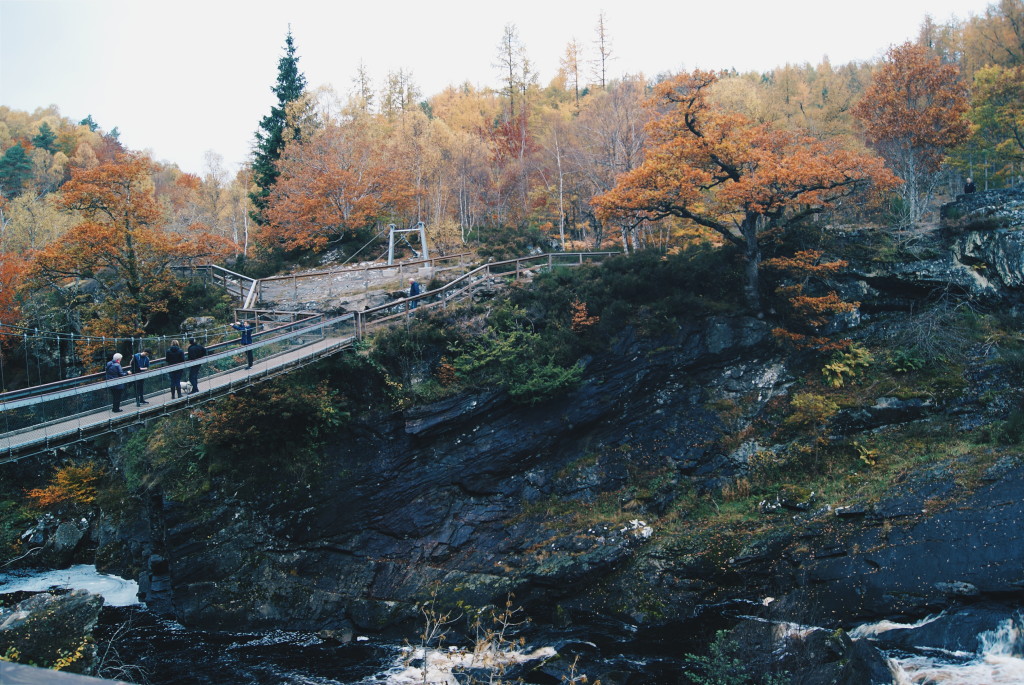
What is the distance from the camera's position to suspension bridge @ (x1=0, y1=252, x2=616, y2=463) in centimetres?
1220

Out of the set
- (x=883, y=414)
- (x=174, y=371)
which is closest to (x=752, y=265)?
(x=883, y=414)

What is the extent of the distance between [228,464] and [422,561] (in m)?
5.88

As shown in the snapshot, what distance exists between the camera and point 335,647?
47.3ft

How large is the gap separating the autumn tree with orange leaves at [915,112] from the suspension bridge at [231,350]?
1235 cm

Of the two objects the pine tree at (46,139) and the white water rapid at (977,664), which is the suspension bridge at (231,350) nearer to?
the white water rapid at (977,664)

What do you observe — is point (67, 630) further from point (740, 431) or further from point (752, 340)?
point (752, 340)

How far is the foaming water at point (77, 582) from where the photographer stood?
686 inches

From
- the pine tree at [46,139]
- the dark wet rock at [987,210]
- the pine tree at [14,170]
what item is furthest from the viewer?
the pine tree at [46,139]

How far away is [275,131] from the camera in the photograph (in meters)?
35.3

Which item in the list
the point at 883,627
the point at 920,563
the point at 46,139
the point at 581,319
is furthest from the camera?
the point at 46,139

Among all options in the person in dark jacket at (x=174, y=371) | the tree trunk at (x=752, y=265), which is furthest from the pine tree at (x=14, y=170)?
the tree trunk at (x=752, y=265)

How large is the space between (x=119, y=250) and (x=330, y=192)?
32.9ft

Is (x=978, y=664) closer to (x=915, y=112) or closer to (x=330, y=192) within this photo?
(x=915, y=112)

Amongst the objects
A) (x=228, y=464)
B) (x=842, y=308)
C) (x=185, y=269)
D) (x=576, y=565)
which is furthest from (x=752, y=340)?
(x=185, y=269)
